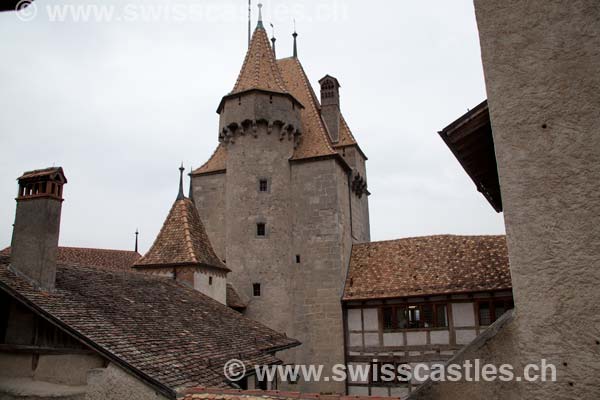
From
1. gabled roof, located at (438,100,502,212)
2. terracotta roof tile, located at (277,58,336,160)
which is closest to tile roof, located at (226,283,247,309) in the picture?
terracotta roof tile, located at (277,58,336,160)

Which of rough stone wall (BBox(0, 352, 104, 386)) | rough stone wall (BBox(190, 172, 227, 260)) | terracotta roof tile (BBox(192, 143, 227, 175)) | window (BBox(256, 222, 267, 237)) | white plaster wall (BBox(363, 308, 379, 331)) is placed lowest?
rough stone wall (BBox(0, 352, 104, 386))

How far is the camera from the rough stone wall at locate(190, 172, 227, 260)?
2097 cm

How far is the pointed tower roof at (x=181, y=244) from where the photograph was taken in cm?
1584

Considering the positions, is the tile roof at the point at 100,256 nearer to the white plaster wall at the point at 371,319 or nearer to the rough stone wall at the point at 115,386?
the white plaster wall at the point at 371,319

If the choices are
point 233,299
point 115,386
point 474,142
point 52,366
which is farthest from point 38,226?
point 233,299

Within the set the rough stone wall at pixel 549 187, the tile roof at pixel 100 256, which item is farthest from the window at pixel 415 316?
the tile roof at pixel 100 256

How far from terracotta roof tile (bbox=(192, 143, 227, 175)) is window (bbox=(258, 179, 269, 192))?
2.29 m

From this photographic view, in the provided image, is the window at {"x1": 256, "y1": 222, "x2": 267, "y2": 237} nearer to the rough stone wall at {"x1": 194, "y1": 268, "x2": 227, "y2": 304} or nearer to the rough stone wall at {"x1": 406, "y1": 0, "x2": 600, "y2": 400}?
the rough stone wall at {"x1": 194, "y1": 268, "x2": 227, "y2": 304}

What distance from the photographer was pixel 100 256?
95.0 ft

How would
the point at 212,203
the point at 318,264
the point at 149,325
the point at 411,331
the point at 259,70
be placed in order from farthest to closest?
the point at 212,203, the point at 259,70, the point at 318,264, the point at 411,331, the point at 149,325

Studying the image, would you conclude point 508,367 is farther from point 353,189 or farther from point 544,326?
→ point 353,189

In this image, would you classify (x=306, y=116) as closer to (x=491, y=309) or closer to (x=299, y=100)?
(x=299, y=100)

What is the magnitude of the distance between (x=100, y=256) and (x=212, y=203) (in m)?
11.7

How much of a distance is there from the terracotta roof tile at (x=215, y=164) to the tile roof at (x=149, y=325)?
8.51 metres
